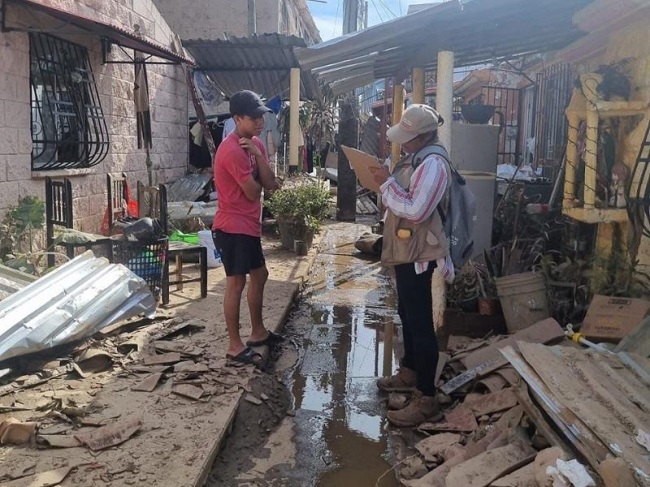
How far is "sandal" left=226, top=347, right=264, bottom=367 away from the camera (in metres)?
4.70

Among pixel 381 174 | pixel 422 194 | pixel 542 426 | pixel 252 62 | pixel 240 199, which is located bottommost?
pixel 542 426

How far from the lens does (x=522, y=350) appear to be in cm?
376

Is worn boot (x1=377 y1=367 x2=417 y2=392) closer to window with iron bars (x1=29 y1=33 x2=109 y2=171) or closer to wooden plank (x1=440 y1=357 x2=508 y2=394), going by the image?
wooden plank (x1=440 y1=357 x2=508 y2=394)

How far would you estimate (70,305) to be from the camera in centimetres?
459

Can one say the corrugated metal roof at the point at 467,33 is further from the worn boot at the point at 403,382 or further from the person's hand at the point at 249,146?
the worn boot at the point at 403,382

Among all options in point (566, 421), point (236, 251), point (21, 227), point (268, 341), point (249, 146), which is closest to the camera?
point (566, 421)

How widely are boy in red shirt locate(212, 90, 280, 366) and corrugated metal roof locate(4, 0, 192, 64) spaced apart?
2.70m

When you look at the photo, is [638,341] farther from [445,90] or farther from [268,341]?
[268,341]

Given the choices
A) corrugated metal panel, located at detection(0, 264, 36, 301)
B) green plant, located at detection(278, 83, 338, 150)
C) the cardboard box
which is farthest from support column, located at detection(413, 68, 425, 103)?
green plant, located at detection(278, 83, 338, 150)

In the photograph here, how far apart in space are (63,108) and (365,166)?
485 centimetres

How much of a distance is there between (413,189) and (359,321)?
2.89 metres

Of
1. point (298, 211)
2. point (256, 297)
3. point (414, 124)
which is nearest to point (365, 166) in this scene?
point (414, 124)

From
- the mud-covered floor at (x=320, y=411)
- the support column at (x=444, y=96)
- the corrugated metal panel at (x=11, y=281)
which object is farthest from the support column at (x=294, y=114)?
the corrugated metal panel at (x=11, y=281)

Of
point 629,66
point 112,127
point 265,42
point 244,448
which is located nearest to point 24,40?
point 112,127
